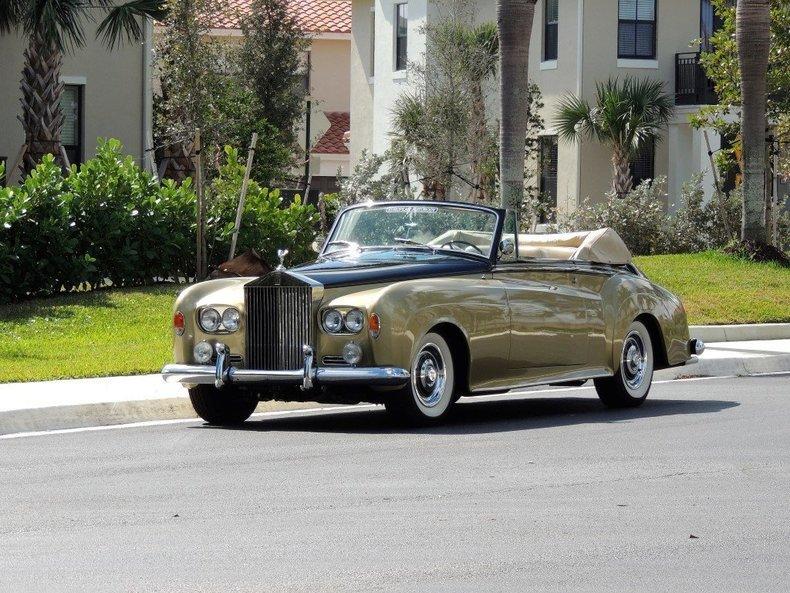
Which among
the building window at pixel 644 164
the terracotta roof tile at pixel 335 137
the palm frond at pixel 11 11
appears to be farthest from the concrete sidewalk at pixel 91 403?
the terracotta roof tile at pixel 335 137

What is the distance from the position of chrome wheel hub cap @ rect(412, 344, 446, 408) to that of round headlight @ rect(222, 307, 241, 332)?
1.38m

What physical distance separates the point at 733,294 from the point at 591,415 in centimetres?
1039

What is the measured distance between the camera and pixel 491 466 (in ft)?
33.0

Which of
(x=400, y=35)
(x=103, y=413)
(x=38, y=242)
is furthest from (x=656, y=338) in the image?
(x=400, y=35)

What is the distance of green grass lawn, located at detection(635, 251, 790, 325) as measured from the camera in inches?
859

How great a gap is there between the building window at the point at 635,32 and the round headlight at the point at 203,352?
28.5 m

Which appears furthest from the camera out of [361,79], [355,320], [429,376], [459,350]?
[361,79]

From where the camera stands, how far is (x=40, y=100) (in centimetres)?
2955

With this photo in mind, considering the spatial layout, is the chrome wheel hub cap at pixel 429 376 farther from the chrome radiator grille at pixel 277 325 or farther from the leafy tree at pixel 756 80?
the leafy tree at pixel 756 80

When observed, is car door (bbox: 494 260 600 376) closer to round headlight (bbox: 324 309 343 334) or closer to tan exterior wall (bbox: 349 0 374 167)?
round headlight (bbox: 324 309 343 334)

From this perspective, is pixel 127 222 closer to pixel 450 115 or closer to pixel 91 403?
pixel 91 403

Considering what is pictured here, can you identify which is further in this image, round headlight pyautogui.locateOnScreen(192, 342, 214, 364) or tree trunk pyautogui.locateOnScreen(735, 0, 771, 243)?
tree trunk pyautogui.locateOnScreen(735, 0, 771, 243)

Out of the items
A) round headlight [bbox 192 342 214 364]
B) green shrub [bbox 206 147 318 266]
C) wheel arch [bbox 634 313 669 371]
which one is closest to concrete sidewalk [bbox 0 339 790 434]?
round headlight [bbox 192 342 214 364]

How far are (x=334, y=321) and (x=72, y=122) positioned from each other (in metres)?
23.2
